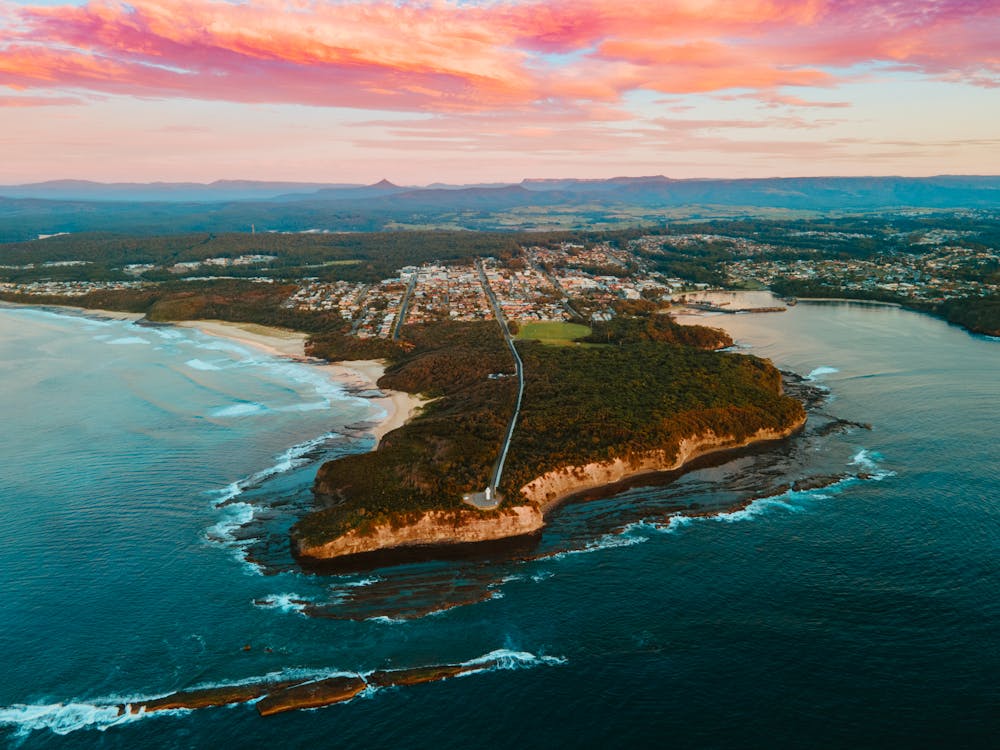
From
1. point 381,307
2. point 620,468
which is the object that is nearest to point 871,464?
point 620,468

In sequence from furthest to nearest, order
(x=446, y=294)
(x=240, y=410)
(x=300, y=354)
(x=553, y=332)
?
1. (x=446, y=294)
2. (x=553, y=332)
3. (x=300, y=354)
4. (x=240, y=410)

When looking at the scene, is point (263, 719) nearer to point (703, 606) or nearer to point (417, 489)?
point (417, 489)

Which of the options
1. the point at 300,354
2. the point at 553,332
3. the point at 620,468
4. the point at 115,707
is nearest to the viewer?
the point at 115,707

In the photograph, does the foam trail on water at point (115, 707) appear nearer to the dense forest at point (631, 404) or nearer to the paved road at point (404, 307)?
the dense forest at point (631, 404)

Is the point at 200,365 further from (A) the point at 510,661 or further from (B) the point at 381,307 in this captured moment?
(A) the point at 510,661

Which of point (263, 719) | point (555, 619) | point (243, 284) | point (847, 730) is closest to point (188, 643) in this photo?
point (263, 719)

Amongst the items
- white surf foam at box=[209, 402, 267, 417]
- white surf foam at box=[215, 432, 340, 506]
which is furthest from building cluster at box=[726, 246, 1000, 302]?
white surf foam at box=[209, 402, 267, 417]
